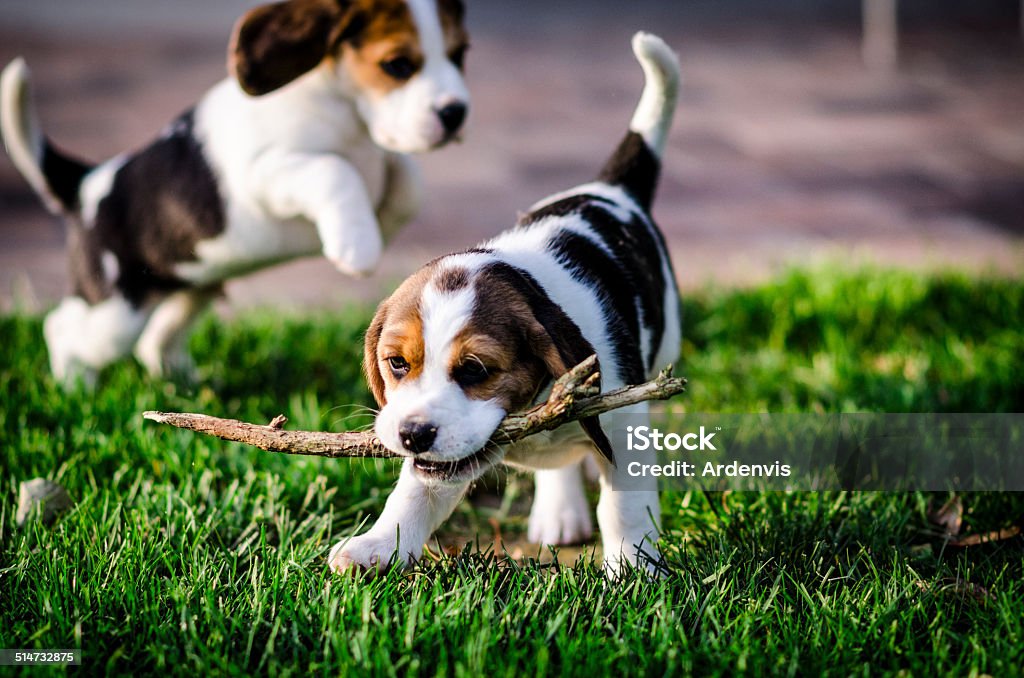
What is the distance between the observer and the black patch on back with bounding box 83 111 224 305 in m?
4.00

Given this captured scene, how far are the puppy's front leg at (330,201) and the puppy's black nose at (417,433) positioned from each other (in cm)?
130

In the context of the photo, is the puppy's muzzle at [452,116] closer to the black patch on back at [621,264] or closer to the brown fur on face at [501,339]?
the black patch on back at [621,264]

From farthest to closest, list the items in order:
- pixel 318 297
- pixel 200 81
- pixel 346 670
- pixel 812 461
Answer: pixel 200 81, pixel 318 297, pixel 812 461, pixel 346 670

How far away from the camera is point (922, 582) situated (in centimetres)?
271

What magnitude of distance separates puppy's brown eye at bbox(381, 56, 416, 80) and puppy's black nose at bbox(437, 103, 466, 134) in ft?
0.65

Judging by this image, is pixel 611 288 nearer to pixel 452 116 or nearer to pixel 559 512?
pixel 559 512

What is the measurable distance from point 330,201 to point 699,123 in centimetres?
737

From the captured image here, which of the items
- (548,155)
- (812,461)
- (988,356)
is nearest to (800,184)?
(548,155)

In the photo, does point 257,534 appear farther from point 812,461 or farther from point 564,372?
point 812,461

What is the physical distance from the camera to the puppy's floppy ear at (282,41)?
146 inches

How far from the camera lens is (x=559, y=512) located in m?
3.31

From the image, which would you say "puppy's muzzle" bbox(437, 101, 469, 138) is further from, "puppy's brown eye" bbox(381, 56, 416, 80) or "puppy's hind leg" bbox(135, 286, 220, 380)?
"puppy's hind leg" bbox(135, 286, 220, 380)

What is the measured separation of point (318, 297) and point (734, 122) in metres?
5.53

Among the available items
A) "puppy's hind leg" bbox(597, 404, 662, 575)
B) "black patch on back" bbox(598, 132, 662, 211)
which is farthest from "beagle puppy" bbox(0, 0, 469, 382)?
"puppy's hind leg" bbox(597, 404, 662, 575)
